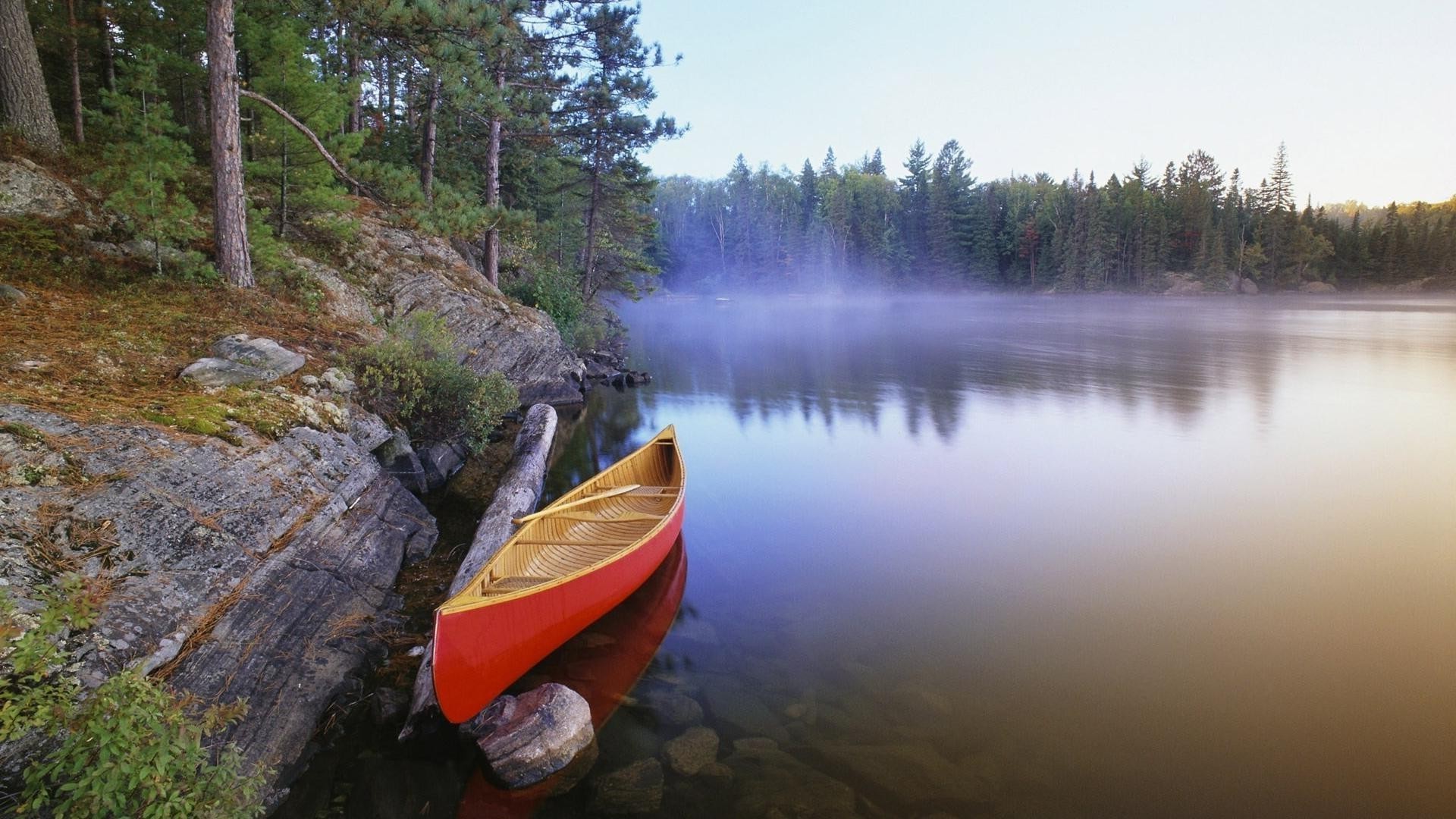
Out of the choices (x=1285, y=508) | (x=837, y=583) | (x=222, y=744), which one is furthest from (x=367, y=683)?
(x=1285, y=508)

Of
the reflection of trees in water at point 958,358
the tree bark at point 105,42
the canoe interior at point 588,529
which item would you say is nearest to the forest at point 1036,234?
the reflection of trees in water at point 958,358

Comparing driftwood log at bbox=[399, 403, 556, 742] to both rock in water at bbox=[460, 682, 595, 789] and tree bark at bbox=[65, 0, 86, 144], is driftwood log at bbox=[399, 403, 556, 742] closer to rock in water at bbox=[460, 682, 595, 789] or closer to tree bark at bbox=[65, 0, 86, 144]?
rock in water at bbox=[460, 682, 595, 789]

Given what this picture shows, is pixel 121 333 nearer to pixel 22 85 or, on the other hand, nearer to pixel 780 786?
pixel 22 85

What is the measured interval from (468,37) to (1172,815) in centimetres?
1143

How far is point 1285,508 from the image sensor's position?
981 cm

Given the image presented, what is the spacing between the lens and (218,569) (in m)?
4.72

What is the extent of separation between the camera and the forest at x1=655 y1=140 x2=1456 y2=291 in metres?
60.7

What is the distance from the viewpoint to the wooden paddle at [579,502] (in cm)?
626

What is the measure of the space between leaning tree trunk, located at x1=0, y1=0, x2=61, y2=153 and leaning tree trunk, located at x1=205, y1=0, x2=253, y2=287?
134 inches

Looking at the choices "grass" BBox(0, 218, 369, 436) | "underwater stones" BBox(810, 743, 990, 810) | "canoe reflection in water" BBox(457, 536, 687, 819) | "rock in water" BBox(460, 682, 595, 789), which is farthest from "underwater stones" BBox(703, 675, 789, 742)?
"grass" BBox(0, 218, 369, 436)

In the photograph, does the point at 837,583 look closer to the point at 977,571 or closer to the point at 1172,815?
the point at 977,571

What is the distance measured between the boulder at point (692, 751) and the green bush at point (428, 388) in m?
6.13

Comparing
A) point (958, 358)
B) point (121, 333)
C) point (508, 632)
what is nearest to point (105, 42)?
point (121, 333)

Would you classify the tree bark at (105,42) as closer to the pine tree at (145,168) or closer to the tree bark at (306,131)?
the tree bark at (306,131)
